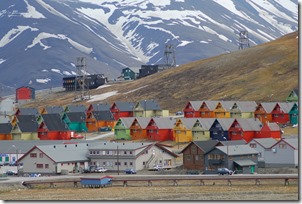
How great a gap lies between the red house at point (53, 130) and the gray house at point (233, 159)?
32738 mm

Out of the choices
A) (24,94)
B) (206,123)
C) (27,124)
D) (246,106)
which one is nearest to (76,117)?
(27,124)

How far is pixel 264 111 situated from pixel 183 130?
1305 centimetres

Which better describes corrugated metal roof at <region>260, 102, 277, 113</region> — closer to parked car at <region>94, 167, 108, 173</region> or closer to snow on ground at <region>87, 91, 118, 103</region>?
parked car at <region>94, 167, 108, 173</region>

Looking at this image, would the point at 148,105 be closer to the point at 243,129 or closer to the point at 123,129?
the point at 123,129

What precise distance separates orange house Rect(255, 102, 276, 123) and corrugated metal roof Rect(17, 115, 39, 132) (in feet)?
76.8

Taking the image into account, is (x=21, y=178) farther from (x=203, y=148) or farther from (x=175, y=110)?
(x=175, y=110)

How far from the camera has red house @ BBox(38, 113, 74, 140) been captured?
96625 millimetres

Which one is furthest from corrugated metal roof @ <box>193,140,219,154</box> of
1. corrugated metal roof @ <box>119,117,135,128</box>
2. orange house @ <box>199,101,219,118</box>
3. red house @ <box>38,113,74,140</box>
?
orange house @ <box>199,101,219,118</box>

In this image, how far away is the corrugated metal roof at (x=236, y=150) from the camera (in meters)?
65.3

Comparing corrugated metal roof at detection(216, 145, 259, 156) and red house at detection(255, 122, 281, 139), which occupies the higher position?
red house at detection(255, 122, 281, 139)

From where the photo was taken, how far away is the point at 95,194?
52969 mm

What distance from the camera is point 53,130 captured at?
9706cm

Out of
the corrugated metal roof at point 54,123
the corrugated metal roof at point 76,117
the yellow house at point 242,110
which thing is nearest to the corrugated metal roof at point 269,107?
the yellow house at point 242,110

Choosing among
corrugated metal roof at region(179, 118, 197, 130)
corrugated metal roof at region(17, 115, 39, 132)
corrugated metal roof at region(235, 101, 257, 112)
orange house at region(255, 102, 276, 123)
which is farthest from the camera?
corrugated metal roof at region(235, 101, 257, 112)
